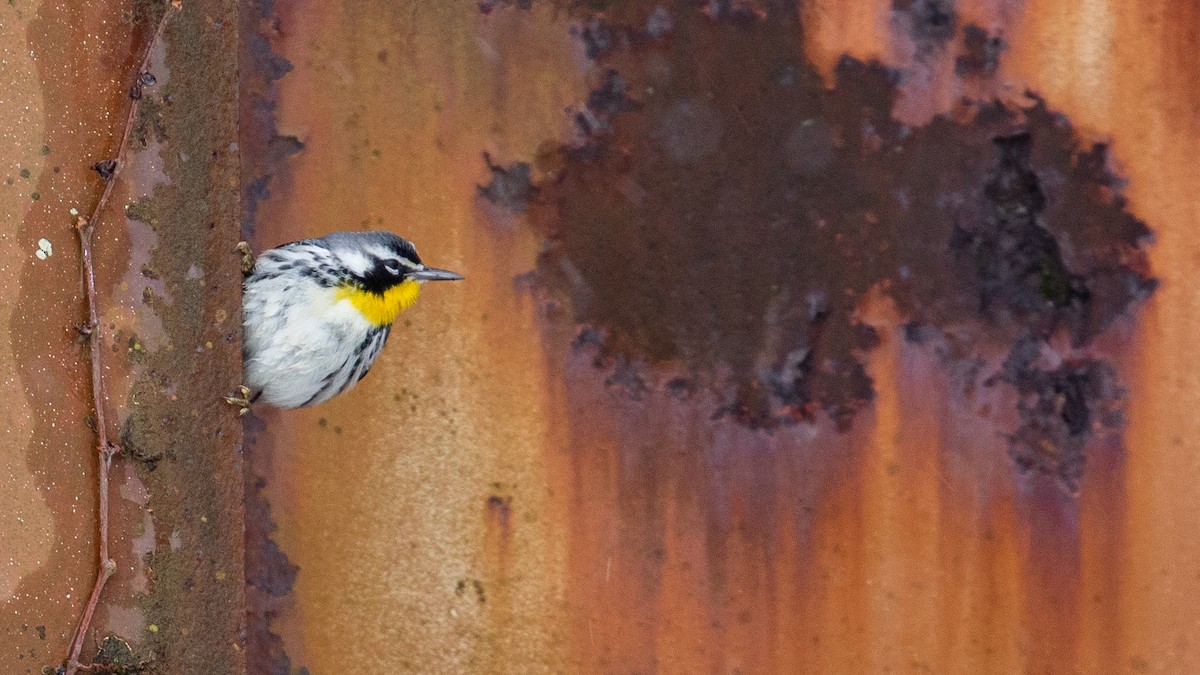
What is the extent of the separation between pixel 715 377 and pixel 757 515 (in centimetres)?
23

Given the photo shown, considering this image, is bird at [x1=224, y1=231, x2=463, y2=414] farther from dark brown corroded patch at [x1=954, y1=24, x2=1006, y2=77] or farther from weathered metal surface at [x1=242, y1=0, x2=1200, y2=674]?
dark brown corroded patch at [x1=954, y1=24, x2=1006, y2=77]

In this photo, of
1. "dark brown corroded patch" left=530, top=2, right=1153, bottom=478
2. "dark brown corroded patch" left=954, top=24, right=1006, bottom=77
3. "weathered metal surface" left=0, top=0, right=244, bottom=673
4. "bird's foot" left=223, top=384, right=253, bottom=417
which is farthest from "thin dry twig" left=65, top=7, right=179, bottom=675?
"dark brown corroded patch" left=954, top=24, right=1006, bottom=77

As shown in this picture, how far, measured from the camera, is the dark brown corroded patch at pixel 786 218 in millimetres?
1707

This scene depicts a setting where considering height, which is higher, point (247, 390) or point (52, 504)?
point (247, 390)

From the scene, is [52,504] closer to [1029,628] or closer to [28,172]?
[28,172]

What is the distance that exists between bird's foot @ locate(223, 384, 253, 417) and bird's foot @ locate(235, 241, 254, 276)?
20cm

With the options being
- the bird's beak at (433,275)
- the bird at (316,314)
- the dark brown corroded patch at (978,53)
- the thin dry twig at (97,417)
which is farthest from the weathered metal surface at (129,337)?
the dark brown corroded patch at (978,53)

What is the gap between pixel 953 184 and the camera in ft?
5.63

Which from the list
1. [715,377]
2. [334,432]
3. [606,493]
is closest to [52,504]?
[334,432]

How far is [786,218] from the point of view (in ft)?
5.70

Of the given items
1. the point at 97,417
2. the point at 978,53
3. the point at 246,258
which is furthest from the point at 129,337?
the point at 978,53

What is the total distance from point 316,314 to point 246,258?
0.16 m

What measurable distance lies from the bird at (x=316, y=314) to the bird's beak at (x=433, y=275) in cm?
2

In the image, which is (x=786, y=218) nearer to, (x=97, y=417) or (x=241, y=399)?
(x=241, y=399)
